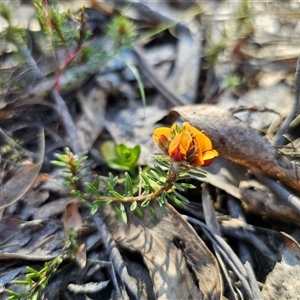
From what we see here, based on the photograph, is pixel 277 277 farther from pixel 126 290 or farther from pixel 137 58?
pixel 137 58

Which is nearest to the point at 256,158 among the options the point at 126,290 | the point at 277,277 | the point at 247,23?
the point at 277,277

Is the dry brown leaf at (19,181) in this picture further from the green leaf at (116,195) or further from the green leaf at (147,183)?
the green leaf at (147,183)

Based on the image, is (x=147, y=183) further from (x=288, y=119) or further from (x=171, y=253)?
(x=288, y=119)

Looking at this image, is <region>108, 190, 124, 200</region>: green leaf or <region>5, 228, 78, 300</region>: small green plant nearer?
<region>5, 228, 78, 300</region>: small green plant

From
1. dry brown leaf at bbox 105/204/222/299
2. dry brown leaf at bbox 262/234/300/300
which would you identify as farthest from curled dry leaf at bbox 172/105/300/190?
dry brown leaf at bbox 105/204/222/299

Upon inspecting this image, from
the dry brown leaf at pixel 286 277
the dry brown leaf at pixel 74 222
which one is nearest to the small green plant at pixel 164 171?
the dry brown leaf at pixel 74 222

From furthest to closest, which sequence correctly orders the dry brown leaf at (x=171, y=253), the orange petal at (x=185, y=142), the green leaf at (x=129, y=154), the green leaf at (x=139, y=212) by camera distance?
the green leaf at (x=129, y=154) → the green leaf at (x=139, y=212) → the dry brown leaf at (x=171, y=253) → the orange petal at (x=185, y=142)

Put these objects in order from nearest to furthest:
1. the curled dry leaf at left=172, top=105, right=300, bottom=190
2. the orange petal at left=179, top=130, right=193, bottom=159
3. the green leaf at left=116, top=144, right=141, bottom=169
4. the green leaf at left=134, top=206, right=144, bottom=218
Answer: the orange petal at left=179, top=130, right=193, bottom=159 → the green leaf at left=134, top=206, right=144, bottom=218 → the curled dry leaf at left=172, top=105, right=300, bottom=190 → the green leaf at left=116, top=144, right=141, bottom=169

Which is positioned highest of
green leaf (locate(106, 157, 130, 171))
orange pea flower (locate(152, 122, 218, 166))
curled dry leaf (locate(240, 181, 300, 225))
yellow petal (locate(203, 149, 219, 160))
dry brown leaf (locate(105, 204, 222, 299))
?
orange pea flower (locate(152, 122, 218, 166))

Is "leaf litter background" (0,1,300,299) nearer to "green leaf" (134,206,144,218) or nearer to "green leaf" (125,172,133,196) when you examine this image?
"green leaf" (134,206,144,218)
